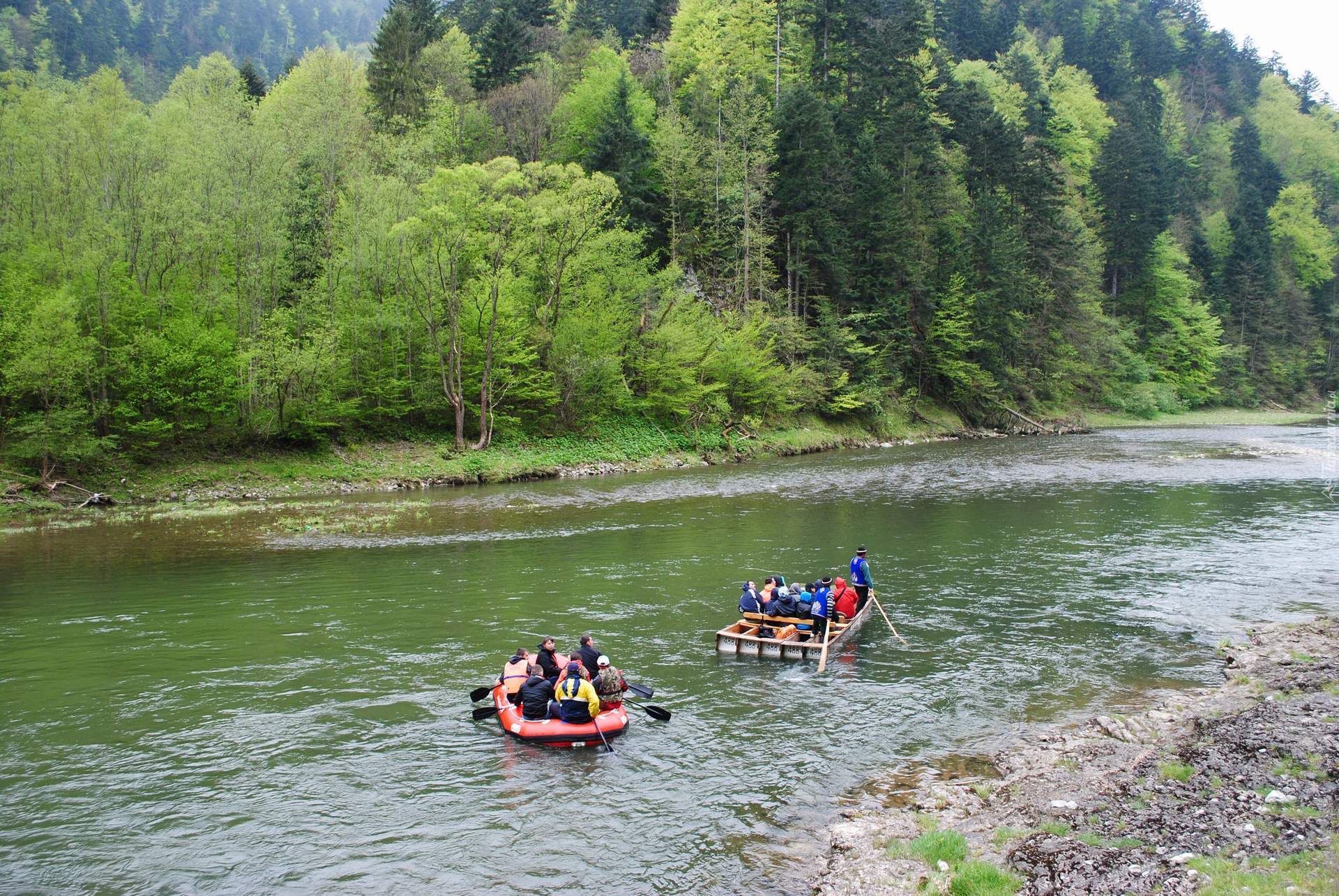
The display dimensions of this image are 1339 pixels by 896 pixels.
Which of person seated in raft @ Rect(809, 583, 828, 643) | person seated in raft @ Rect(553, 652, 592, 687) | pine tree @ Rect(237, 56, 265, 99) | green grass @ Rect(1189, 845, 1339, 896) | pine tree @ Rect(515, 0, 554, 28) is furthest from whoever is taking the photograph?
pine tree @ Rect(515, 0, 554, 28)

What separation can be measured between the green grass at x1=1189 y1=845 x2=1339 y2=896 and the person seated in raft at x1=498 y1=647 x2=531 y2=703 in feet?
30.8

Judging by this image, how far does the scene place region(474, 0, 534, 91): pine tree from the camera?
70.2 meters

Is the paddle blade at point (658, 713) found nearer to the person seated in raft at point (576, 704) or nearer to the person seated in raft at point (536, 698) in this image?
the person seated in raft at point (576, 704)

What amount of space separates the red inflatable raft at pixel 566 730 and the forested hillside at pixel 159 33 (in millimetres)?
87897

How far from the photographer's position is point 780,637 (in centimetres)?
1681

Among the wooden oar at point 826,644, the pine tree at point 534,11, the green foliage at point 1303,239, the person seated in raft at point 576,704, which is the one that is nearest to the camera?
the person seated in raft at point 576,704

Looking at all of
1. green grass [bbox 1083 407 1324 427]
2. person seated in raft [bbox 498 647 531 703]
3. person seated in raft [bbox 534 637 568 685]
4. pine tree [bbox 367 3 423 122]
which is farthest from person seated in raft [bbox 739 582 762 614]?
green grass [bbox 1083 407 1324 427]

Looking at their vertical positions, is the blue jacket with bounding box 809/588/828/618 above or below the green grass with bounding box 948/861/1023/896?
above

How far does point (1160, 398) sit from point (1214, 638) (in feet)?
249

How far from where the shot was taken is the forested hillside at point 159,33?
4026 inches

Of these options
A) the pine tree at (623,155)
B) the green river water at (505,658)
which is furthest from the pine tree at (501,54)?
the green river water at (505,658)

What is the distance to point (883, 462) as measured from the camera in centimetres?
4947

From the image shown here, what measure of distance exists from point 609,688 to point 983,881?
21.9 feet

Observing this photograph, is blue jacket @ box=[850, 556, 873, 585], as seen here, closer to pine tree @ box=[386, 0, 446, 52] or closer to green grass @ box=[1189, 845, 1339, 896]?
green grass @ box=[1189, 845, 1339, 896]
